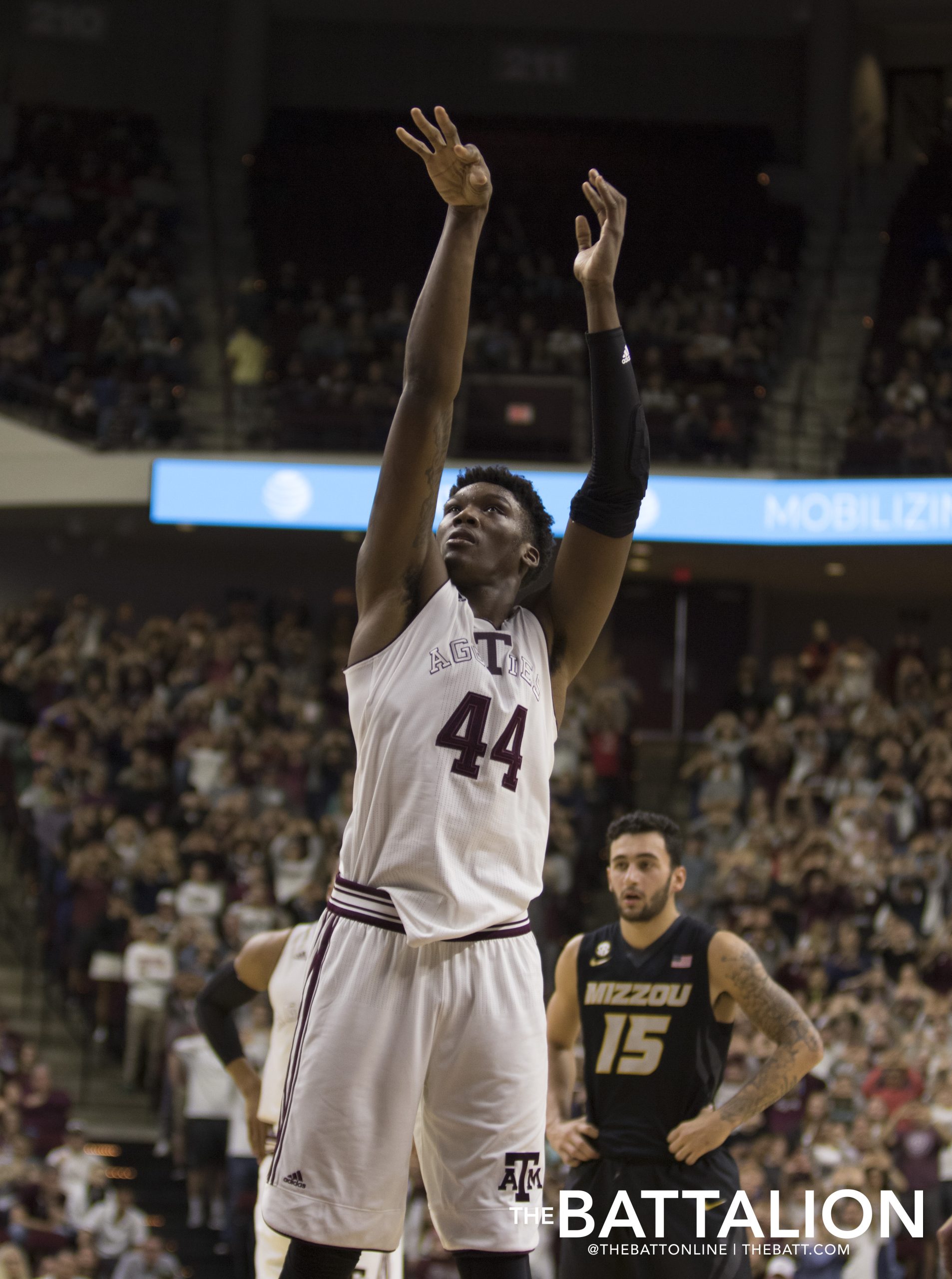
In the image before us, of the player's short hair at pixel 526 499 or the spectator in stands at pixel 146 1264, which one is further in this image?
the spectator in stands at pixel 146 1264

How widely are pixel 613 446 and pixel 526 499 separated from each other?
0.89ft

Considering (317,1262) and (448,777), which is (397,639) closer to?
(448,777)

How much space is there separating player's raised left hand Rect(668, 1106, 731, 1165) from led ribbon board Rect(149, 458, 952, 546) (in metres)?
11.6

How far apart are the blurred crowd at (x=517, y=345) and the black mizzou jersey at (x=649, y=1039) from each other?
11.9 meters

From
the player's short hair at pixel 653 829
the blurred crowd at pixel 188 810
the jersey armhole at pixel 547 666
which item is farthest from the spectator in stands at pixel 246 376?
the jersey armhole at pixel 547 666

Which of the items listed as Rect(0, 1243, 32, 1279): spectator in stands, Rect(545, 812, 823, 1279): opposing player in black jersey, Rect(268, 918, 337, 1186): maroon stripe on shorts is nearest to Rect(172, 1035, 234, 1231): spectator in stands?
Rect(0, 1243, 32, 1279): spectator in stands

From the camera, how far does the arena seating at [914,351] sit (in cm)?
1625

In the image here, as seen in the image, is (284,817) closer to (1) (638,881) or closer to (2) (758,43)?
(1) (638,881)

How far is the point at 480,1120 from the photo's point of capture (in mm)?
3041

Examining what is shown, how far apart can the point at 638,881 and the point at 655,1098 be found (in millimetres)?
694

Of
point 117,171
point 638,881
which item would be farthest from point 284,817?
point 117,171

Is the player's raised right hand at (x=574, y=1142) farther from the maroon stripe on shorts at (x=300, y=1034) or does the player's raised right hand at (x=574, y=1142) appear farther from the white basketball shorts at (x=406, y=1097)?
the maroon stripe on shorts at (x=300, y=1034)

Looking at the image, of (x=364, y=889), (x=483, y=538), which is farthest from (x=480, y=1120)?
(x=483, y=538)

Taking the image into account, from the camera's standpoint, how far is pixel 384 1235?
302cm
